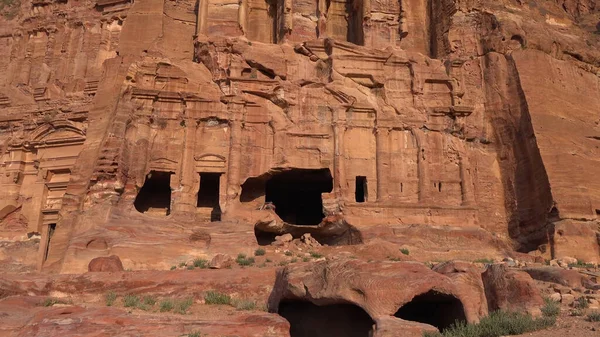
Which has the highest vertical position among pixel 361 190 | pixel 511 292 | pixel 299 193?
pixel 299 193

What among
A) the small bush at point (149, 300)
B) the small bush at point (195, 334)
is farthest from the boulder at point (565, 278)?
the small bush at point (149, 300)

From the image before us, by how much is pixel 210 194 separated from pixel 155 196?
2621 mm

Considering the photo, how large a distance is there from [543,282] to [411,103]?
47.7 ft

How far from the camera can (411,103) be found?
93.7 feet

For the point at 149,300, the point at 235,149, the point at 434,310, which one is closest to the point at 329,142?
the point at 235,149

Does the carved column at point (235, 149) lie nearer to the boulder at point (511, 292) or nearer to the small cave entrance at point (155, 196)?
the small cave entrance at point (155, 196)

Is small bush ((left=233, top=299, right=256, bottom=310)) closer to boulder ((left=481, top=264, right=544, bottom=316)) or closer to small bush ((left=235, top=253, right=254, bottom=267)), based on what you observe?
small bush ((left=235, top=253, right=254, bottom=267))

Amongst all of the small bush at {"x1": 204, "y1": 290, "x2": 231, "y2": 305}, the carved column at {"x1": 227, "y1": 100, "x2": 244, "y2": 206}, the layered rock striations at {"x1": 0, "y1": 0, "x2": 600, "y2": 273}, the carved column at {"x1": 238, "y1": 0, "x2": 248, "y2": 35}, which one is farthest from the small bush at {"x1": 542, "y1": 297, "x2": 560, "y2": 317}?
the carved column at {"x1": 238, "y1": 0, "x2": 248, "y2": 35}

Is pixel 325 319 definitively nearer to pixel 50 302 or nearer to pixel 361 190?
pixel 50 302

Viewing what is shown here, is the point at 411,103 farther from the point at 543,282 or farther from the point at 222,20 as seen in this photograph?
the point at 543,282

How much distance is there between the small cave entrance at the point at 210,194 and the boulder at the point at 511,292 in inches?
636

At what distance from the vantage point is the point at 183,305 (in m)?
15.3

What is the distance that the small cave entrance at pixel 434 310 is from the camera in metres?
12.5

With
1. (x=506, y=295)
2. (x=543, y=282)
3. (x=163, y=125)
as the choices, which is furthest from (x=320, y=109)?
(x=506, y=295)
